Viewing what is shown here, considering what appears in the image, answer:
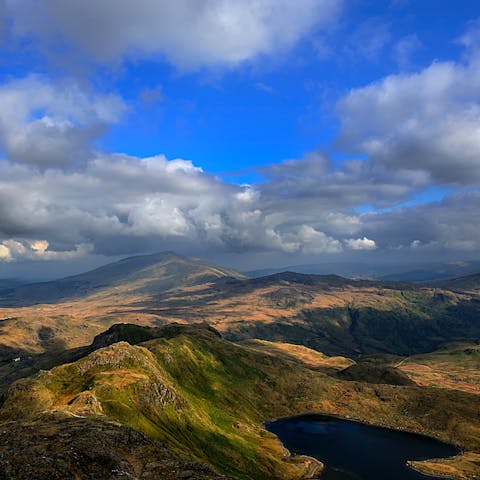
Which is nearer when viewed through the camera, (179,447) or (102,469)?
(102,469)

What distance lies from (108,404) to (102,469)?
101582 millimetres

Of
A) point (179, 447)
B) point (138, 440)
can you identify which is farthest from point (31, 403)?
point (138, 440)

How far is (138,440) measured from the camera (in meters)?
122

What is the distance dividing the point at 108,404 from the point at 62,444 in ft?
302

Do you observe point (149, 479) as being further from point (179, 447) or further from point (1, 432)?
point (179, 447)

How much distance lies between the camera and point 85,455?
102500 mm

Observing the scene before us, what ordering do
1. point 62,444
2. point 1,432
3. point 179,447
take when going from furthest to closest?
point 179,447
point 1,432
point 62,444

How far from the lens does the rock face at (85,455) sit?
9375 cm

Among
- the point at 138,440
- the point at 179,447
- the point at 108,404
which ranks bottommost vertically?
the point at 179,447

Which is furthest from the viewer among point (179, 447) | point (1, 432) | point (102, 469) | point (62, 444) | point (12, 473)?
point (179, 447)

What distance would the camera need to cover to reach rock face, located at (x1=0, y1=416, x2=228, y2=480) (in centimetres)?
9375

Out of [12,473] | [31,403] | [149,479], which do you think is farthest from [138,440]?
[31,403]

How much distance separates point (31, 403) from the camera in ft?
650

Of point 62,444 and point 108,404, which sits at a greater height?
point 62,444
